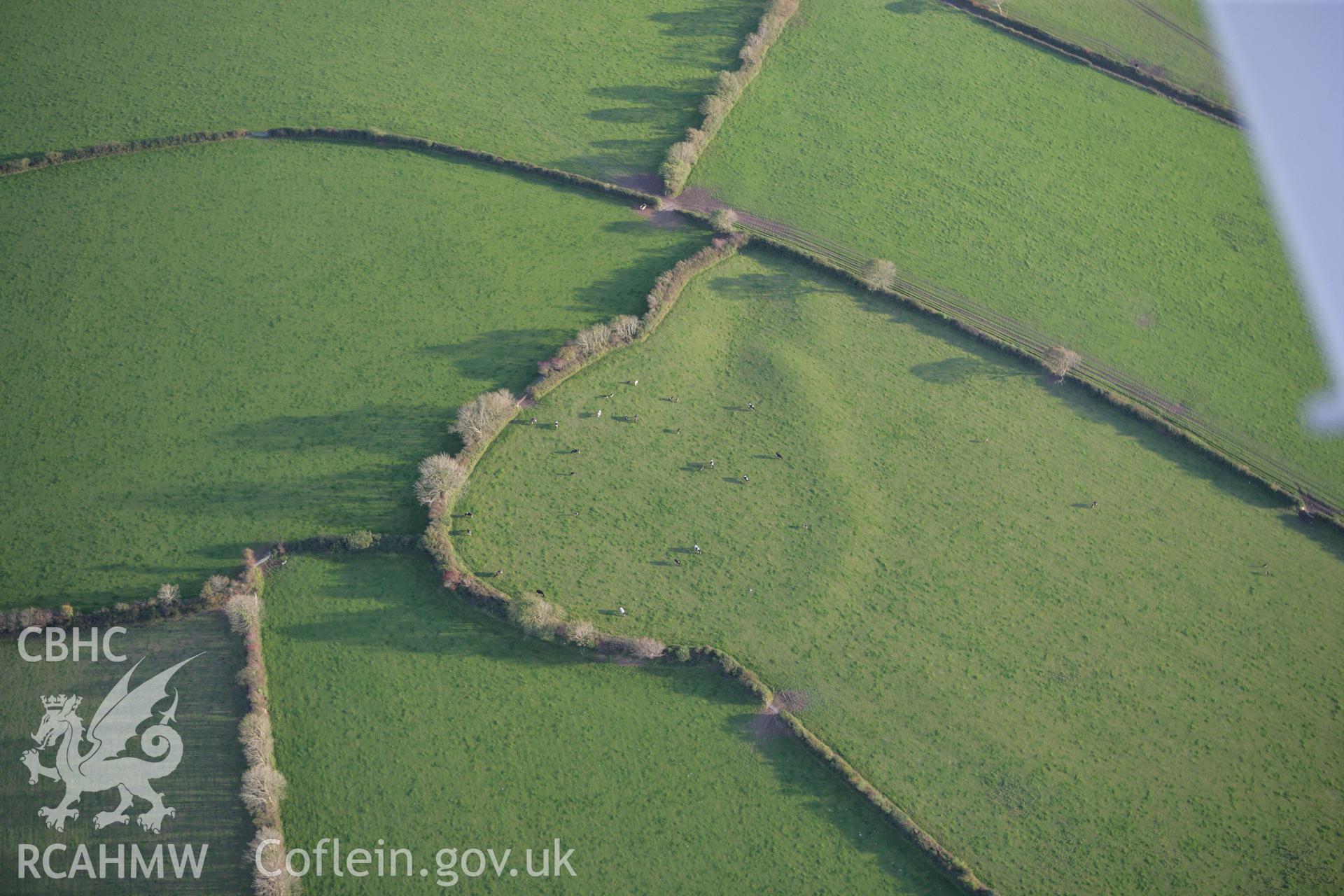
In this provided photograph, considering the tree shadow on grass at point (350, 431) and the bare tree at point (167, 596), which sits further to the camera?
the tree shadow on grass at point (350, 431)

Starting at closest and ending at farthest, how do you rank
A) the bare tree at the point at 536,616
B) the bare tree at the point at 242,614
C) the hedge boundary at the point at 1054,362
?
the bare tree at the point at 242,614
the bare tree at the point at 536,616
the hedge boundary at the point at 1054,362

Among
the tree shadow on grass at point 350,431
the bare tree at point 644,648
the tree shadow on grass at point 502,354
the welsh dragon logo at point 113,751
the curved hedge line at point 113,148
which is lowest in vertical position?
the welsh dragon logo at point 113,751

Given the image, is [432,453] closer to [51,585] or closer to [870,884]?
[51,585]

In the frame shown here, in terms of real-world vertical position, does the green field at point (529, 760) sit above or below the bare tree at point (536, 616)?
below

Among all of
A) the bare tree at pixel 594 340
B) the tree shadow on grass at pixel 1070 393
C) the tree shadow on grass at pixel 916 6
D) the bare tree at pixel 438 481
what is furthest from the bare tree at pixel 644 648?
the tree shadow on grass at pixel 916 6

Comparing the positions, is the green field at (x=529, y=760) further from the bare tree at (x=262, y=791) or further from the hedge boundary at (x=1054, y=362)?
the hedge boundary at (x=1054, y=362)

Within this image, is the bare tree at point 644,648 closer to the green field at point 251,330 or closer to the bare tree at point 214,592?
the green field at point 251,330

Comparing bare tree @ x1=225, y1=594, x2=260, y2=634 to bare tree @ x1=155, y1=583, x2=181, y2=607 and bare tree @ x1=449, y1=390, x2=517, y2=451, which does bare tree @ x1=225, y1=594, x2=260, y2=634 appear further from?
bare tree @ x1=449, y1=390, x2=517, y2=451

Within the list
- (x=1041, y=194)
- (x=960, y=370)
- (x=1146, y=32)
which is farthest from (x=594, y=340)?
(x=1146, y=32)

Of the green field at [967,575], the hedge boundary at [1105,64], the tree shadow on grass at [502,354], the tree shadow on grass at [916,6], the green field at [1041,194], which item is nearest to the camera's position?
the green field at [967,575]
